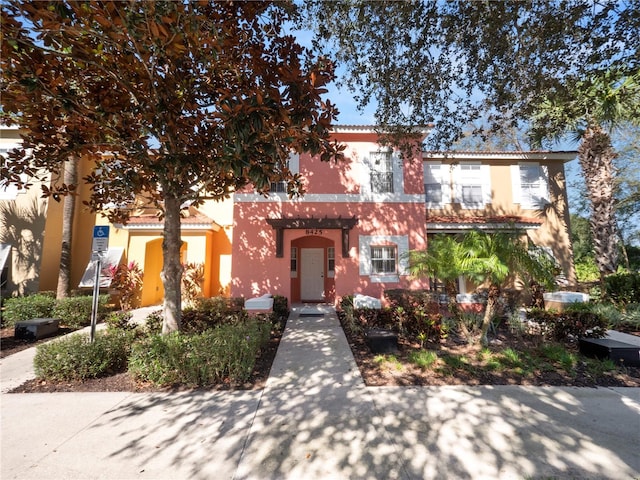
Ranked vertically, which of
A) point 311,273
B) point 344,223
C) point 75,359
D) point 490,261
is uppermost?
point 344,223

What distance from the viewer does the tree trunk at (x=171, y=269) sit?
18.5ft

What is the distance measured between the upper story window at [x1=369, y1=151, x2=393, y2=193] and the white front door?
396 cm

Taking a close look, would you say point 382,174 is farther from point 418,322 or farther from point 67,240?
point 67,240

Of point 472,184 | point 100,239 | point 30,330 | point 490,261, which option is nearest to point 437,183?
point 472,184

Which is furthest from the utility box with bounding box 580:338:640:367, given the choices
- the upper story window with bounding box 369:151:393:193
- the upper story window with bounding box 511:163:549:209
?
the upper story window with bounding box 511:163:549:209

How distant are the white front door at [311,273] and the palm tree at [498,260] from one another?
24.3 ft

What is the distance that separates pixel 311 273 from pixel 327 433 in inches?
373

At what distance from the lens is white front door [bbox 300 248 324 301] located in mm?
12508

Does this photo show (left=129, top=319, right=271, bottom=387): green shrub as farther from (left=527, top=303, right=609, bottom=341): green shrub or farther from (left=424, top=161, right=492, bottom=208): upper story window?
(left=424, top=161, right=492, bottom=208): upper story window

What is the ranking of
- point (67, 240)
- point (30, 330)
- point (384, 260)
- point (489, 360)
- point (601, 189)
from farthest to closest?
point (601, 189)
point (384, 260)
point (67, 240)
point (30, 330)
point (489, 360)

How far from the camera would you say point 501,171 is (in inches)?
496

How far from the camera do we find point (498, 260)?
5660mm

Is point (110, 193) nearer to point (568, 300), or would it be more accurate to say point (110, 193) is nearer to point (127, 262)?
point (127, 262)

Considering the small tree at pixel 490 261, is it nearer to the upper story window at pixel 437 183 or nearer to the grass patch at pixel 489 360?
the grass patch at pixel 489 360
